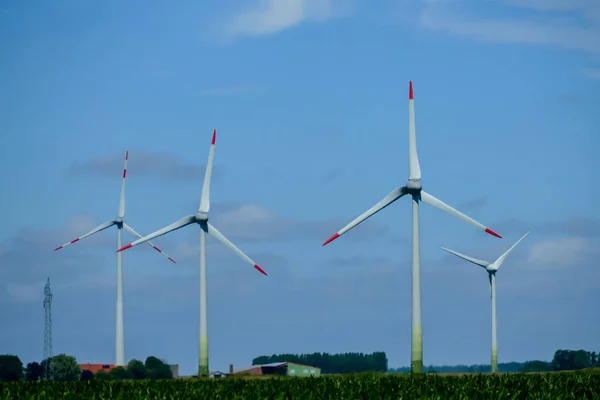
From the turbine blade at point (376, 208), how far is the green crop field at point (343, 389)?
22.5 meters

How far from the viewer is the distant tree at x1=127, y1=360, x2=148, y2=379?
584ft

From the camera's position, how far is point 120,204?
172m

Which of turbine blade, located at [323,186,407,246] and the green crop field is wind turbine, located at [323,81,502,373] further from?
the green crop field

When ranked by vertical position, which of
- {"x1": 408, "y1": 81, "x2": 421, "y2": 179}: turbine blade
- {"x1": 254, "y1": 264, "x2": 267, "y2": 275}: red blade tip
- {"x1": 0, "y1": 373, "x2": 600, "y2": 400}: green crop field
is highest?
{"x1": 408, "y1": 81, "x2": 421, "y2": 179}: turbine blade

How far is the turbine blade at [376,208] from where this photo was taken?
10801 centimetres

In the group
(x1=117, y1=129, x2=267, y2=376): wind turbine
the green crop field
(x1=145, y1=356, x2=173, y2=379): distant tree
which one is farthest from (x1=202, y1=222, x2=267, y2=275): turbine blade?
(x1=145, y1=356, x2=173, y2=379): distant tree

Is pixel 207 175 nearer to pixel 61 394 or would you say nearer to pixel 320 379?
pixel 320 379

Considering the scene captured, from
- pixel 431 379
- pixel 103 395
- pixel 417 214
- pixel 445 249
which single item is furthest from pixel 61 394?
pixel 445 249

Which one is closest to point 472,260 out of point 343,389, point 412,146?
point 412,146

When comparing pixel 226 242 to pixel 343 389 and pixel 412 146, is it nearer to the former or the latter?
pixel 412 146

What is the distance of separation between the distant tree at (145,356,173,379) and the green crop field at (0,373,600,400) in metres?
90.3

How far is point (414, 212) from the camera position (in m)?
115

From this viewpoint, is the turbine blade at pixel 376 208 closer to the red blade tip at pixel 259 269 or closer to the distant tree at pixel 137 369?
the red blade tip at pixel 259 269

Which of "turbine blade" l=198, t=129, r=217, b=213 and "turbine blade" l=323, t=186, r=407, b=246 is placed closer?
"turbine blade" l=323, t=186, r=407, b=246
